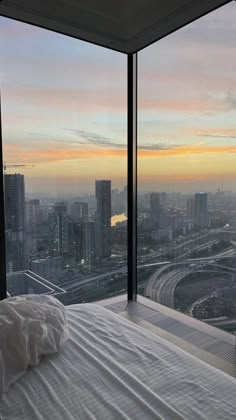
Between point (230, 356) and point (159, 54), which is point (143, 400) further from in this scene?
point (159, 54)

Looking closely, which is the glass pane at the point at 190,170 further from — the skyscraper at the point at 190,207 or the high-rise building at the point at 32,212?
the high-rise building at the point at 32,212

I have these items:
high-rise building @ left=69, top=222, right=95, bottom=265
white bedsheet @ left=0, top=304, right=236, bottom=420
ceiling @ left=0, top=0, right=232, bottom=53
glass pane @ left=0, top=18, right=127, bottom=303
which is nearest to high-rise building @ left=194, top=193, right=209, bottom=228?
glass pane @ left=0, top=18, right=127, bottom=303

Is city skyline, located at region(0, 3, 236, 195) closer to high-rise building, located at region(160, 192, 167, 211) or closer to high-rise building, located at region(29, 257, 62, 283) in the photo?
high-rise building, located at region(160, 192, 167, 211)

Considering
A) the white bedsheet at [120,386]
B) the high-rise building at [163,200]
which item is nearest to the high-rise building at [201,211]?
the high-rise building at [163,200]

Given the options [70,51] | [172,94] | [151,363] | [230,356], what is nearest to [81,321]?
[151,363]

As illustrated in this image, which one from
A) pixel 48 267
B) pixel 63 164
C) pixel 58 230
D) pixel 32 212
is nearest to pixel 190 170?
pixel 63 164
